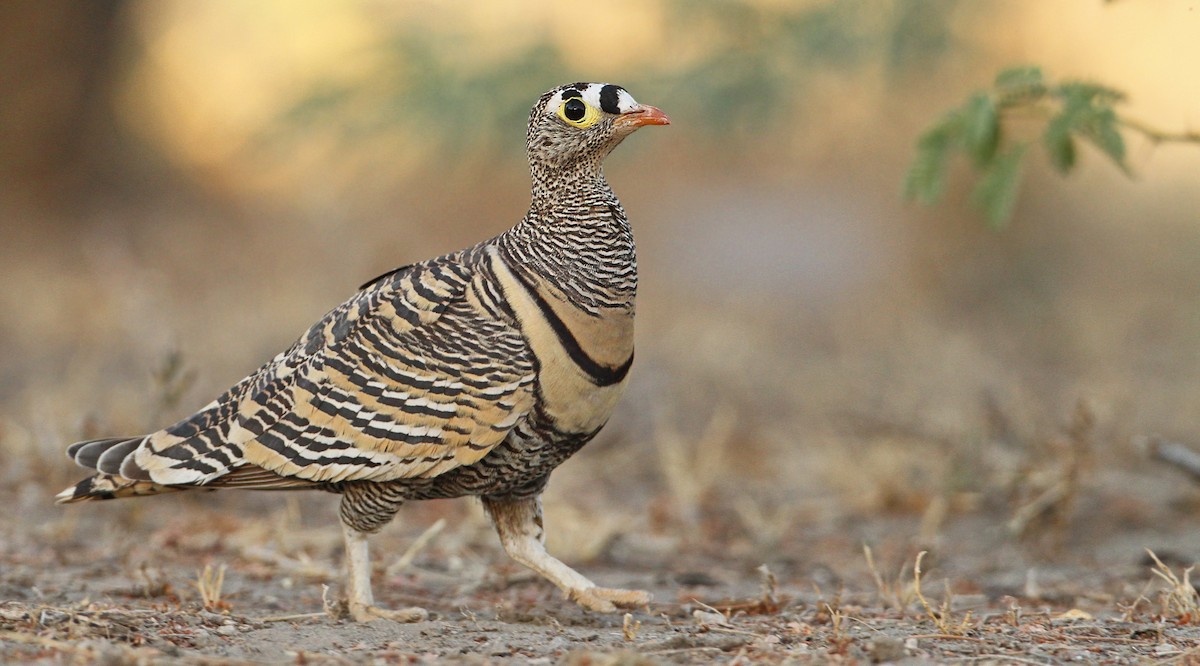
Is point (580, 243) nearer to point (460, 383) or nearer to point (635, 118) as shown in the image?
point (635, 118)

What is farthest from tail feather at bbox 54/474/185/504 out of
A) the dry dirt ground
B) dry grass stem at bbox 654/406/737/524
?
dry grass stem at bbox 654/406/737/524

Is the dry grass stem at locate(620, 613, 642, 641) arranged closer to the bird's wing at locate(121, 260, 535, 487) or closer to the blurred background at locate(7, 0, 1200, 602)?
the bird's wing at locate(121, 260, 535, 487)

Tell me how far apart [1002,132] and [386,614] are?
117 inches

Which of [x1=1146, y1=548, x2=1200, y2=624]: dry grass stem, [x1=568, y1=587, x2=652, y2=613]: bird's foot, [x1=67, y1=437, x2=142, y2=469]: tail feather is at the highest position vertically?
[x1=67, y1=437, x2=142, y2=469]: tail feather

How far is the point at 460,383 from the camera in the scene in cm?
387

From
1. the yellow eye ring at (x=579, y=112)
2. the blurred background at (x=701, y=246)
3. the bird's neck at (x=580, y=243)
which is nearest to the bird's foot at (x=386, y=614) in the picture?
the bird's neck at (x=580, y=243)

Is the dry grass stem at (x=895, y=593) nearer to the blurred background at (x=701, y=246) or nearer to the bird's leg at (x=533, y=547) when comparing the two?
the bird's leg at (x=533, y=547)

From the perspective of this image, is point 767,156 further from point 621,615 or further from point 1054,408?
point 621,615

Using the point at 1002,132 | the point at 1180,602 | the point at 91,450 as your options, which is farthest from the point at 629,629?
the point at 1002,132

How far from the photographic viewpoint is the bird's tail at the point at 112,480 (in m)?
4.18

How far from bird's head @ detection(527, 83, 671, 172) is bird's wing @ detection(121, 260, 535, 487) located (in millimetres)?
486

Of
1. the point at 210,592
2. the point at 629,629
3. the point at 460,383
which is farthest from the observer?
the point at 210,592

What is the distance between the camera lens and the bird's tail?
418 centimetres

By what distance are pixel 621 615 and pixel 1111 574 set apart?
203cm
